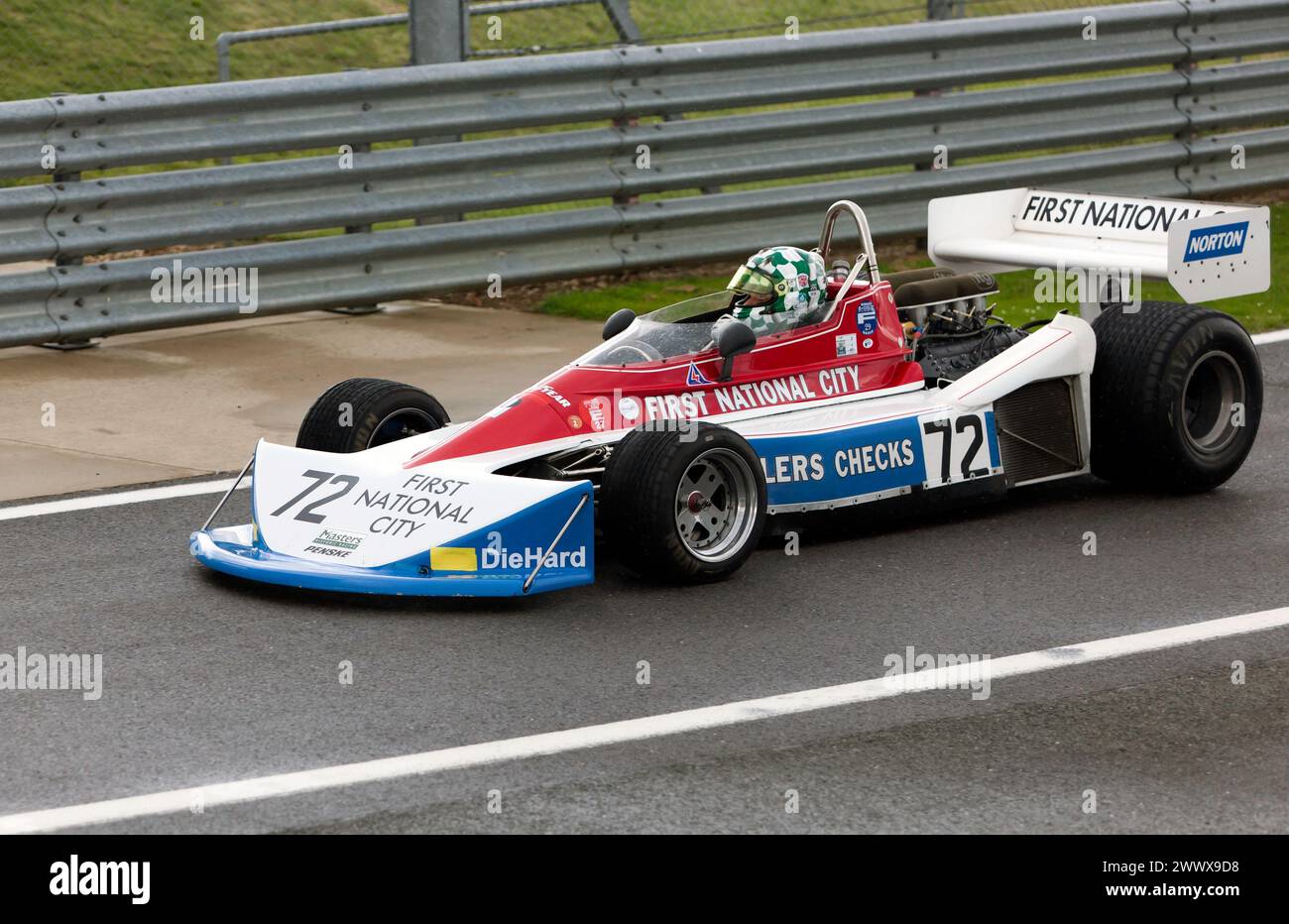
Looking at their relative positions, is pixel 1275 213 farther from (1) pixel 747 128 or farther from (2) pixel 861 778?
(2) pixel 861 778

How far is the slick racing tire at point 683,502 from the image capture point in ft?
22.8

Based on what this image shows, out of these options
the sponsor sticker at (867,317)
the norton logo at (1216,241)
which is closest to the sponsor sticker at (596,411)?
the sponsor sticker at (867,317)

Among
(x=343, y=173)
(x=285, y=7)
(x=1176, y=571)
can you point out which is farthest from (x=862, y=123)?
(x=285, y=7)

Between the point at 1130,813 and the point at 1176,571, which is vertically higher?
the point at 1176,571

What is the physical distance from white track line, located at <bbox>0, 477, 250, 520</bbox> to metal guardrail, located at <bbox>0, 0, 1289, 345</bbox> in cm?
231

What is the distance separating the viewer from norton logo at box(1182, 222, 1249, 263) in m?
8.62

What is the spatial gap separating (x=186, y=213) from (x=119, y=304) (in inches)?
26.1

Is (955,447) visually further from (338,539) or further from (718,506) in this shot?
(338,539)

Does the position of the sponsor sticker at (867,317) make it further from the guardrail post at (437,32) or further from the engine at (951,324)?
the guardrail post at (437,32)

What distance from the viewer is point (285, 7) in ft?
60.7

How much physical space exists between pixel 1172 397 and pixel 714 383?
1953mm

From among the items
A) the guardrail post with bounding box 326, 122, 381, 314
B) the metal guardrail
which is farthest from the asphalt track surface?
the guardrail post with bounding box 326, 122, 381, 314
